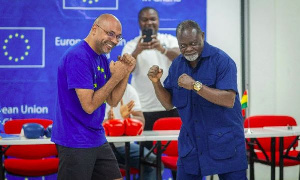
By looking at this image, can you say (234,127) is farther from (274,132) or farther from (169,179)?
(169,179)

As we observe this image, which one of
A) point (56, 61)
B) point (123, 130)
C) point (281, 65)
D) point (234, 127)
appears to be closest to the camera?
point (234, 127)

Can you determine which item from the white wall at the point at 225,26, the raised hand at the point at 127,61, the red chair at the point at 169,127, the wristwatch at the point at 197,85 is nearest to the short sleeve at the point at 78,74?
the raised hand at the point at 127,61

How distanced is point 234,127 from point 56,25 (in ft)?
13.9

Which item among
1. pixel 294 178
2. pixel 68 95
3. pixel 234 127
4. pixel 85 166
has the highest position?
pixel 68 95

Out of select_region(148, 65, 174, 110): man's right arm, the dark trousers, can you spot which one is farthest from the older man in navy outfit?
the dark trousers

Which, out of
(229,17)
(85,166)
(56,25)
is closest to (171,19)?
(229,17)

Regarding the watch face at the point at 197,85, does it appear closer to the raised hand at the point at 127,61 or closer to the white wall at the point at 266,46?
the raised hand at the point at 127,61

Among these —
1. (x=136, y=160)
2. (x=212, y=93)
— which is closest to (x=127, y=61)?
(x=212, y=93)

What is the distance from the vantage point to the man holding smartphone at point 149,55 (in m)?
6.61

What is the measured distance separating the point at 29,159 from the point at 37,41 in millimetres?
1831

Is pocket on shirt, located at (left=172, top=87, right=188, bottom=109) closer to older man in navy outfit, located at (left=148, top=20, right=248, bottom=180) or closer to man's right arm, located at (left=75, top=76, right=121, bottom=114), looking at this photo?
older man in navy outfit, located at (left=148, top=20, right=248, bottom=180)

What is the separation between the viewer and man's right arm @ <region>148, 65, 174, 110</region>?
328 cm

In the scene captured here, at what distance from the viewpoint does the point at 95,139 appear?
9.81ft

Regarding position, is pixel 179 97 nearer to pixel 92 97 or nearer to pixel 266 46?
pixel 92 97
